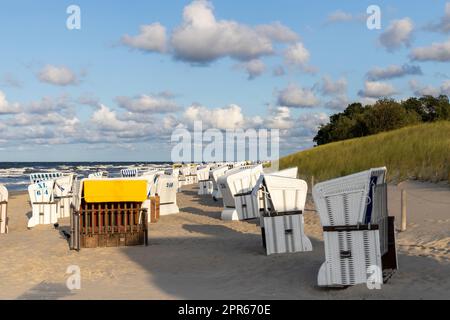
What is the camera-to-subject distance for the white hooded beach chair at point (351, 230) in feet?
26.5

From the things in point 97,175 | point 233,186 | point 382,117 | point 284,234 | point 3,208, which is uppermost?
point 382,117

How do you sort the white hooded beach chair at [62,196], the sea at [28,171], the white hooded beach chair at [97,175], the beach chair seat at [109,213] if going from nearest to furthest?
the beach chair seat at [109,213]
the white hooded beach chair at [97,175]
the white hooded beach chair at [62,196]
the sea at [28,171]

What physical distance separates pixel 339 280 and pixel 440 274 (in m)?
1.92

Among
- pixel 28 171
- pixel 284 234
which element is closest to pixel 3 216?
pixel 284 234

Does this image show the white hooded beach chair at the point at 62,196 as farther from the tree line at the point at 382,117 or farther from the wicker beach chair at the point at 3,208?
the tree line at the point at 382,117

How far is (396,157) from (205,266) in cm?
1864

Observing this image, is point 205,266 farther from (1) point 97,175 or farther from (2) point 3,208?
(1) point 97,175

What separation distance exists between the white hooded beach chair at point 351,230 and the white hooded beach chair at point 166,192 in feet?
43.7

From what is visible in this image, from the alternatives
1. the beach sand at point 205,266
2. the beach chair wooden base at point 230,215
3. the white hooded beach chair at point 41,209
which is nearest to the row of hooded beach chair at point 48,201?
the white hooded beach chair at point 41,209

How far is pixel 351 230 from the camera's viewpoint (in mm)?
8141

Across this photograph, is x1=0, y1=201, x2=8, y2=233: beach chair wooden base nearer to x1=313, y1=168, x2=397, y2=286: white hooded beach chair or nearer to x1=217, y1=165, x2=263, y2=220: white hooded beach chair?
x1=217, y1=165, x2=263, y2=220: white hooded beach chair
